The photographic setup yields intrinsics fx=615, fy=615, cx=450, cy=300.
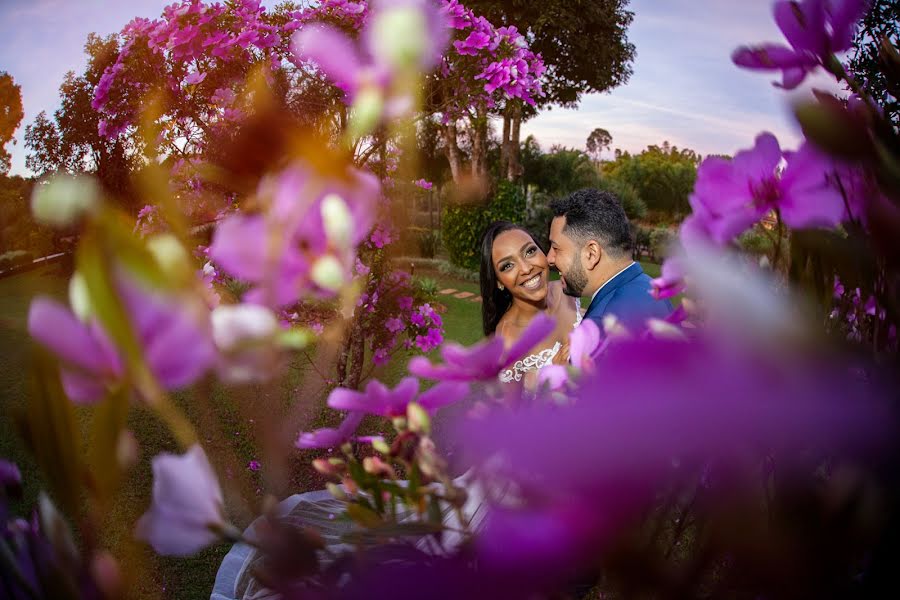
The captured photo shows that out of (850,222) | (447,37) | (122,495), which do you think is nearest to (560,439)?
(850,222)

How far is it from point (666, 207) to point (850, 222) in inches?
1259

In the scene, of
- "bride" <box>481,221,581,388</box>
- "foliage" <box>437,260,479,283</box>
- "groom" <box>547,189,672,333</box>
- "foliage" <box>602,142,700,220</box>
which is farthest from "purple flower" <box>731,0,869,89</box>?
"foliage" <box>602,142,700,220</box>

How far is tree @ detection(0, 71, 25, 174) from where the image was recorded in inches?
192

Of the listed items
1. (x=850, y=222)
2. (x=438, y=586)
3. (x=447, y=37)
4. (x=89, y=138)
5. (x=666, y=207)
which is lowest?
(x=666, y=207)

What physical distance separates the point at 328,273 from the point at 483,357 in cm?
12

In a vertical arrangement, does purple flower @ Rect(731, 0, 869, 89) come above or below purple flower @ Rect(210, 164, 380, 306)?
above

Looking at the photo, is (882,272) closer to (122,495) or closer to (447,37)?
(447,37)

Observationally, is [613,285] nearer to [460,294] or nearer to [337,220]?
[337,220]

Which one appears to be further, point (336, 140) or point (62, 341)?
point (336, 140)

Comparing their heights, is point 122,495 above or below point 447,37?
below

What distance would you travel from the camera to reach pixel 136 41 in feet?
10.7

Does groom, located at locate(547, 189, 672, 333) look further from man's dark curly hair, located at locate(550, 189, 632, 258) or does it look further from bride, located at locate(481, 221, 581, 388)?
bride, located at locate(481, 221, 581, 388)

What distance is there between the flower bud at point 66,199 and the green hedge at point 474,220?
1298 cm

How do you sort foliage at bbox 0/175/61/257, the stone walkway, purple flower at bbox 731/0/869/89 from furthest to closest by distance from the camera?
the stone walkway → foliage at bbox 0/175/61/257 → purple flower at bbox 731/0/869/89
